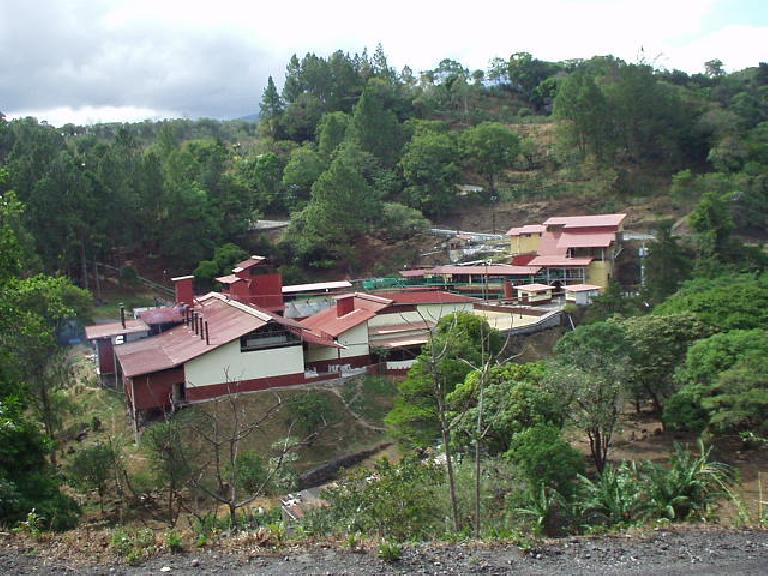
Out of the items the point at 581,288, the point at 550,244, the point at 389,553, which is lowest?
the point at 581,288

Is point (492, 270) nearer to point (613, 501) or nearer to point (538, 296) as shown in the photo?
point (538, 296)

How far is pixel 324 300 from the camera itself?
Result: 33562 mm

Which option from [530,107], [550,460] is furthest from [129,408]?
[530,107]

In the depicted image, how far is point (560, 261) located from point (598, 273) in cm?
191

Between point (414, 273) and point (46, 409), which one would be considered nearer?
point (46, 409)

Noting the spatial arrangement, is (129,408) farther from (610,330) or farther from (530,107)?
(530,107)

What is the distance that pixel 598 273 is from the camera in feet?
118

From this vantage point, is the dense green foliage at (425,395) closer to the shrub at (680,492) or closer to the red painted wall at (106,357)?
the shrub at (680,492)

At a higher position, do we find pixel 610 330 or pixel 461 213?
pixel 461 213

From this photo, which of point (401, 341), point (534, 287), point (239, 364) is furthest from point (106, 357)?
point (534, 287)

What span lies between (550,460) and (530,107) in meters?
61.6

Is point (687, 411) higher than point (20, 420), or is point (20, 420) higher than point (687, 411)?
point (20, 420)

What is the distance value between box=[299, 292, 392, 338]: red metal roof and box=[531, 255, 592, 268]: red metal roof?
35.3ft

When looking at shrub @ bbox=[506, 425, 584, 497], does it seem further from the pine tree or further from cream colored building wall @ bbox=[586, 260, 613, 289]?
the pine tree
